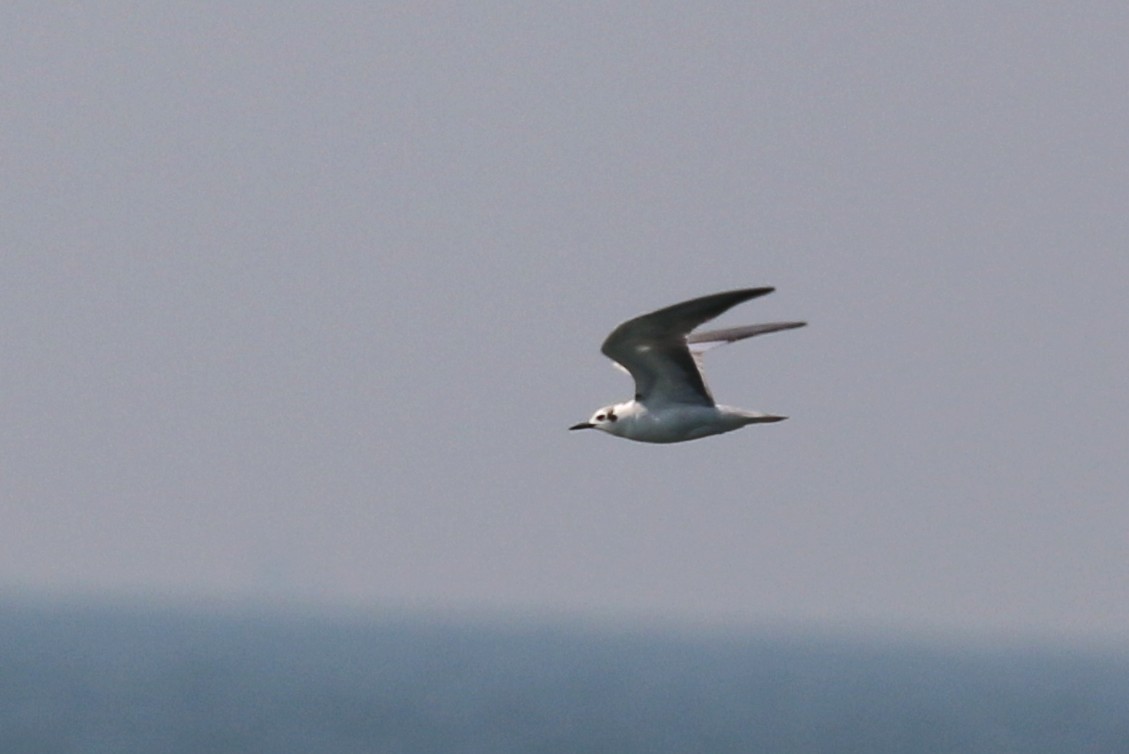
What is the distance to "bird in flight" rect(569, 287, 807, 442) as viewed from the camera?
2486 centimetres

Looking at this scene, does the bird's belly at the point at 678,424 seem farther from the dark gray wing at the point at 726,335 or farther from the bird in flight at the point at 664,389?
the dark gray wing at the point at 726,335

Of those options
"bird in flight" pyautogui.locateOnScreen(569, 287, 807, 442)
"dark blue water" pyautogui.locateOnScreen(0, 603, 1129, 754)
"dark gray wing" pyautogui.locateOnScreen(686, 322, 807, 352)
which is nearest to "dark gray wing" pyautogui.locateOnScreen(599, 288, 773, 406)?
"bird in flight" pyautogui.locateOnScreen(569, 287, 807, 442)

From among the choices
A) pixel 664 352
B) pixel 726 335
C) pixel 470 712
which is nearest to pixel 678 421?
pixel 664 352

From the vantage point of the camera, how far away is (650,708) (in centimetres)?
13838

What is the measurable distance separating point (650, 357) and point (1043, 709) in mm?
142638

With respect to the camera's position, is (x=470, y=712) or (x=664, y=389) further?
(x=470, y=712)

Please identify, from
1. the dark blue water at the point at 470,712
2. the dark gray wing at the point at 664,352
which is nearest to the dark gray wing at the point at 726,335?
the dark gray wing at the point at 664,352

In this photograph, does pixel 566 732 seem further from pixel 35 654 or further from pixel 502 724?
pixel 35 654

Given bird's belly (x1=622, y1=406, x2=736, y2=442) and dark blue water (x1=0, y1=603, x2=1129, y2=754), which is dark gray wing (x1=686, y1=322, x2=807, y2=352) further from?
dark blue water (x1=0, y1=603, x2=1129, y2=754)

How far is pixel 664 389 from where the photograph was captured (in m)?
26.1

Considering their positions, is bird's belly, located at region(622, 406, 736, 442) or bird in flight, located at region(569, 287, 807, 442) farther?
bird's belly, located at region(622, 406, 736, 442)

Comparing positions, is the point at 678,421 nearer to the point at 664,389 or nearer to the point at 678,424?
the point at 678,424

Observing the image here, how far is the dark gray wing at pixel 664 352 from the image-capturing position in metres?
24.0

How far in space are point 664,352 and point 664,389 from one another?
876mm
